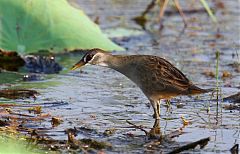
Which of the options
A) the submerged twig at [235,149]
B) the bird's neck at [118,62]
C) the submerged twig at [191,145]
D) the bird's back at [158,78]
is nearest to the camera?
the submerged twig at [191,145]

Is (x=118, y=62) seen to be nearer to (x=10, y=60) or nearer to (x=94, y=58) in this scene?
(x=94, y=58)

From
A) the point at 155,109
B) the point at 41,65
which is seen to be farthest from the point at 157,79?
the point at 41,65

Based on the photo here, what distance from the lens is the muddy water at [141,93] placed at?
21.1ft

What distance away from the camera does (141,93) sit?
8.16 meters

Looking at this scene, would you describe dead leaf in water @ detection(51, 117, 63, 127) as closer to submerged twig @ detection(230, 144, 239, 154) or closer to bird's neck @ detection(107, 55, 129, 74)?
bird's neck @ detection(107, 55, 129, 74)

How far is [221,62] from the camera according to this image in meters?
9.64

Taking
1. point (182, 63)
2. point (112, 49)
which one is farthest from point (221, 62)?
point (112, 49)

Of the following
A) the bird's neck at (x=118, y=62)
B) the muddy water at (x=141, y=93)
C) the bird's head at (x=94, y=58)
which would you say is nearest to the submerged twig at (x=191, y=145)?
the muddy water at (x=141, y=93)

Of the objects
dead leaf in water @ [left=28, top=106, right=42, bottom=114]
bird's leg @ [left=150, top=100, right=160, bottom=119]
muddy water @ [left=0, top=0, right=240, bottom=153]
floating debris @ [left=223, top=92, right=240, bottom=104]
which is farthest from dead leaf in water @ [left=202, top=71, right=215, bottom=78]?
dead leaf in water @ [left=28, top=106, right=42, bottom=114]

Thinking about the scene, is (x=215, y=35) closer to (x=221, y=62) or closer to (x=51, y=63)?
(x=221, y=62)

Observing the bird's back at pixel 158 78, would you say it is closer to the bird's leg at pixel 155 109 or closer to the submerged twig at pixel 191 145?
the bird's leg at pixel 155 109

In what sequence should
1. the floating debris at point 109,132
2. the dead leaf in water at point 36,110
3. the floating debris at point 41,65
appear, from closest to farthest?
the floating debris at point 109,132 < the dead leaf in water at point 36,110 < the floating debris at point 41,65

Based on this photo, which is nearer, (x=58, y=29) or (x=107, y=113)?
(x=107, y=113)

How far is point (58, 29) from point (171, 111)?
268cm
